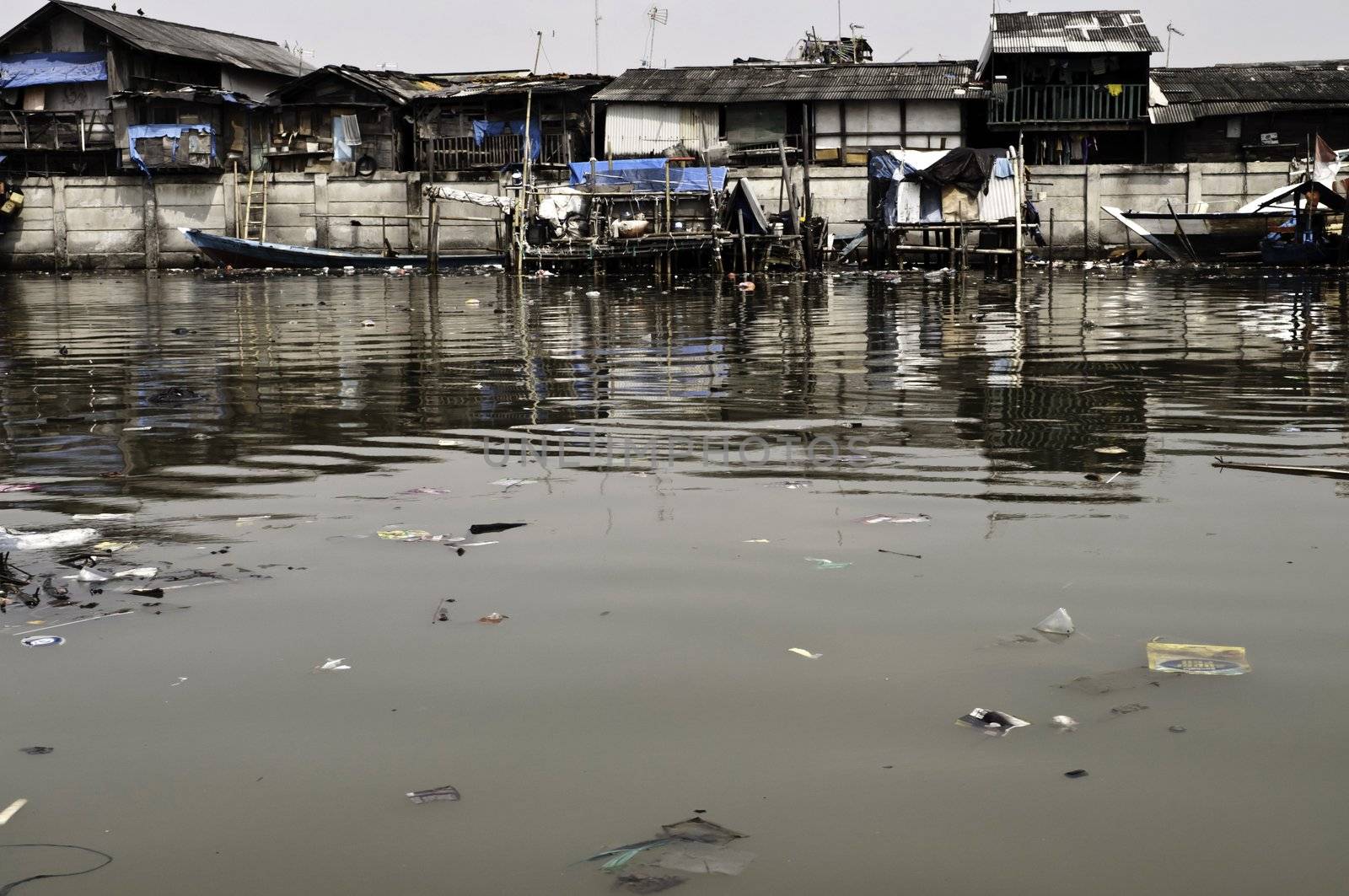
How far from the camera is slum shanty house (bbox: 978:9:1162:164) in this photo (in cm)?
3116

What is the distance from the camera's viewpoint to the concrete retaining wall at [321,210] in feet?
97.7

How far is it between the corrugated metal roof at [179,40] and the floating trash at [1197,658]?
3496 cm

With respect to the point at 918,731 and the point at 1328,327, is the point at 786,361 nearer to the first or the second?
the point at 1328,327

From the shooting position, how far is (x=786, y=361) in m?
9.78

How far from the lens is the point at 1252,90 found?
106 ft

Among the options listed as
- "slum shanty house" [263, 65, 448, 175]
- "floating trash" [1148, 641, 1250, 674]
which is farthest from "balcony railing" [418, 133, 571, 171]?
"floating trash" [1148, 641, 1250, 674]

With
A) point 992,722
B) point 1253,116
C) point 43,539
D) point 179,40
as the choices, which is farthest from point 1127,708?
point 179,40

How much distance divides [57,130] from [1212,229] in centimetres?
2807

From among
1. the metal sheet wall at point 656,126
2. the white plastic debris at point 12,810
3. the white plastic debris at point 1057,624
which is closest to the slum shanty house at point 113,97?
the metal sheet wall at point 656,126

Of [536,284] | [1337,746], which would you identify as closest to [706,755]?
[1337,746]

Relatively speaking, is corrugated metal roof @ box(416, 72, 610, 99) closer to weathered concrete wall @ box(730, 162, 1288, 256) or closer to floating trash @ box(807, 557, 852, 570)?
weathered concrete wall @ box(730, 162, 1288, 256)

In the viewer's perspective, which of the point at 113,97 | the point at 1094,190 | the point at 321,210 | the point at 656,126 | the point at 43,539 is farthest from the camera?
the point at 113,97

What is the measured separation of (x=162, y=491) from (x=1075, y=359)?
6.55 metres

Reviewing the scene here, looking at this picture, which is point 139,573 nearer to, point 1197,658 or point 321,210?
point 1197,658
